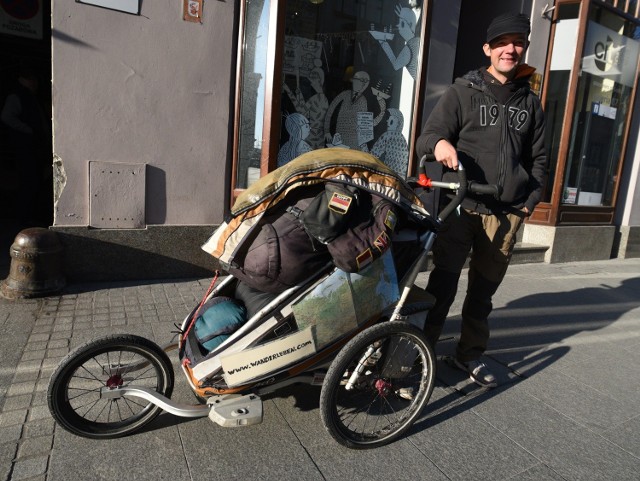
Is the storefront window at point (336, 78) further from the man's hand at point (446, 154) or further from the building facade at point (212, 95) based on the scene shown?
the man's hand at point (446, 154)

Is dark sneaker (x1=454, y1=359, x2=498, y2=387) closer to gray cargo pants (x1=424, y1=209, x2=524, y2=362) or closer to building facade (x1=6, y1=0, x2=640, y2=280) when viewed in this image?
gray cargo pants (x1=424, y1=209, x2=524, y2=362)

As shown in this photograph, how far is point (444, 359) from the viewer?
3.64 meters

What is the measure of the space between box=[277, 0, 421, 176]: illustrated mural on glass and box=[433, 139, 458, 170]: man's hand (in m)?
2.99

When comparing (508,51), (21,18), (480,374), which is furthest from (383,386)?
(21,18)

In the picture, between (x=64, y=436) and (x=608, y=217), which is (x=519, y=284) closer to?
(x=608, y=217)

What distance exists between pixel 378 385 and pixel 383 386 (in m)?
0.03

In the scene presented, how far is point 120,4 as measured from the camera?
454cm

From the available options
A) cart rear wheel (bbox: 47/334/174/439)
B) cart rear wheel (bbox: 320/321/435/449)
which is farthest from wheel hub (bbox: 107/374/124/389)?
cart rear wheel (bbox: 320/321/435/449)

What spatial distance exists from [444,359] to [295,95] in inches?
139

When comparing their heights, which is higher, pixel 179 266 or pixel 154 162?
pixel 154 162

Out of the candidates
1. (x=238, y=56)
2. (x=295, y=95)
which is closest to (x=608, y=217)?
(x=295, y=95)

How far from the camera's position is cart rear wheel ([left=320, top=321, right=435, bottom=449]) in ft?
7.67

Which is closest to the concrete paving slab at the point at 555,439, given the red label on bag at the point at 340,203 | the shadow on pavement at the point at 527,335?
the shadow on pavement at the point at 527,335

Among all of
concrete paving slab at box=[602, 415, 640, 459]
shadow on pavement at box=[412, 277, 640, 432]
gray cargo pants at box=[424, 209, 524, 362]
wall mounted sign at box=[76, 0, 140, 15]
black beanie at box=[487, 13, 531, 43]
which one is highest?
wall mounted sign at box=[76, 0, 140, 15]
